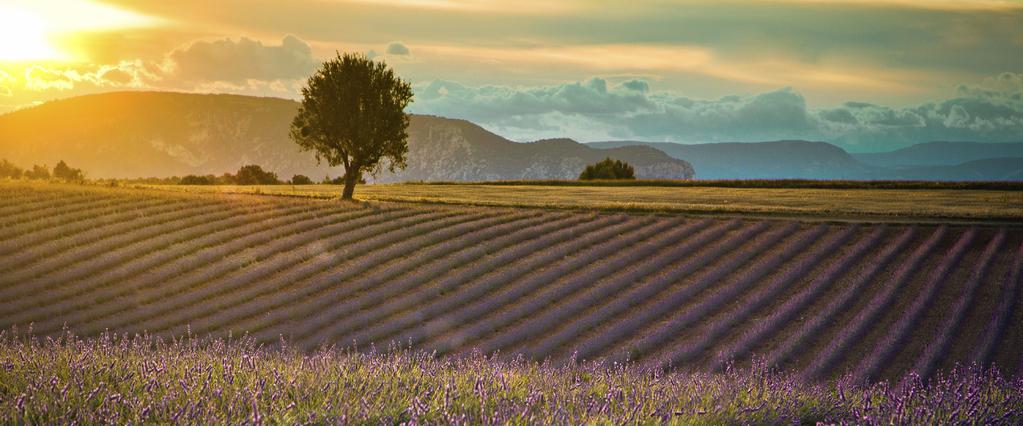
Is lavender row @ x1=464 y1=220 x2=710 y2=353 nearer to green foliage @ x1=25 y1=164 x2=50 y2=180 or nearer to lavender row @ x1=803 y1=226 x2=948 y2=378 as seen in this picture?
lavender row @ x1=803 y1=226 x2=948 y2=378

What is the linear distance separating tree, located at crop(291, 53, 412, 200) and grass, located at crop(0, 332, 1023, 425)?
30979 mm

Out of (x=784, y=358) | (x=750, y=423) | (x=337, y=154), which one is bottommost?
(x=784, y=358)

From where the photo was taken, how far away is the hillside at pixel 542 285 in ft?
56.9

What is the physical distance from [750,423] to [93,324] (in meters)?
16.9

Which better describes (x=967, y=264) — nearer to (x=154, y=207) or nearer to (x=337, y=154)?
(x=337, y=154)

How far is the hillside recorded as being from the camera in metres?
17.3

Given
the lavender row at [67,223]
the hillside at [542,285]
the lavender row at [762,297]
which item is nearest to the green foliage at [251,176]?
the lavender row at [67,223]

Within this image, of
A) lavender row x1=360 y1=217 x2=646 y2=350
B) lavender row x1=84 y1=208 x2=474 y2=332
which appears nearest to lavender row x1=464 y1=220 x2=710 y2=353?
lavender row x1=360 y1=217 x2=646 y2=350

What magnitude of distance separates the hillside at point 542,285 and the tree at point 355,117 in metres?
7.04

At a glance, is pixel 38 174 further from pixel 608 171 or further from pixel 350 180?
pixel 350 180

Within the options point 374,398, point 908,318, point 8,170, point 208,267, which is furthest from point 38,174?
point 374,398

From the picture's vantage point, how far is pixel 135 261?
2411 centimetres

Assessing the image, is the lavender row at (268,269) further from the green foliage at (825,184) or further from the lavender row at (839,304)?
the green foliage at (825,184)

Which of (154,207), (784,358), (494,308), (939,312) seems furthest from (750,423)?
(154,207)
